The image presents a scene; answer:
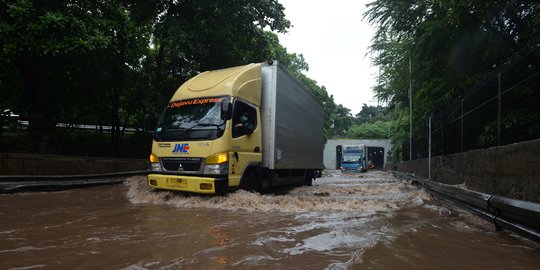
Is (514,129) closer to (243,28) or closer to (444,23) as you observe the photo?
(444,23)

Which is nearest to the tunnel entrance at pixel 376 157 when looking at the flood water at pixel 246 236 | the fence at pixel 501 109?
the fence at pixel 501 109

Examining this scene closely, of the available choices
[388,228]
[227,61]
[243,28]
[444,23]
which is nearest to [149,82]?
[227,61]

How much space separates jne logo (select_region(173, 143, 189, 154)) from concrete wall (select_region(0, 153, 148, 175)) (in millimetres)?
5507

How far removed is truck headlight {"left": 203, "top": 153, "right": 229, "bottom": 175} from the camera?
23.1ft

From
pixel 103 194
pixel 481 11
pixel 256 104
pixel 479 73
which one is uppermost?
pixel 481 11

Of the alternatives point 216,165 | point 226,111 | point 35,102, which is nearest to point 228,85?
point 226,111

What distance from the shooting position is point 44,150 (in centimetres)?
1165

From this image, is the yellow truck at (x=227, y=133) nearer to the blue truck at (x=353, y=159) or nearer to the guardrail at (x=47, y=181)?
the guardrail at (x=47, y=181)

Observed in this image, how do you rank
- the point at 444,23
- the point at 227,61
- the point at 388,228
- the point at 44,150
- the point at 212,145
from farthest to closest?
the point at 227,61 → the point at 44,150 → the point at 444,23 → the point at 212,145 → the point at 388,228

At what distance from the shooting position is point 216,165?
707 centimetres

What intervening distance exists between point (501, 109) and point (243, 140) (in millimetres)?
4929

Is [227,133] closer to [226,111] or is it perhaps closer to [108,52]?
[226,111]

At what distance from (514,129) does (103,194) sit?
9061 millimetres

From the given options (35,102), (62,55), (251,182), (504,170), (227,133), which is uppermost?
(62,55)
